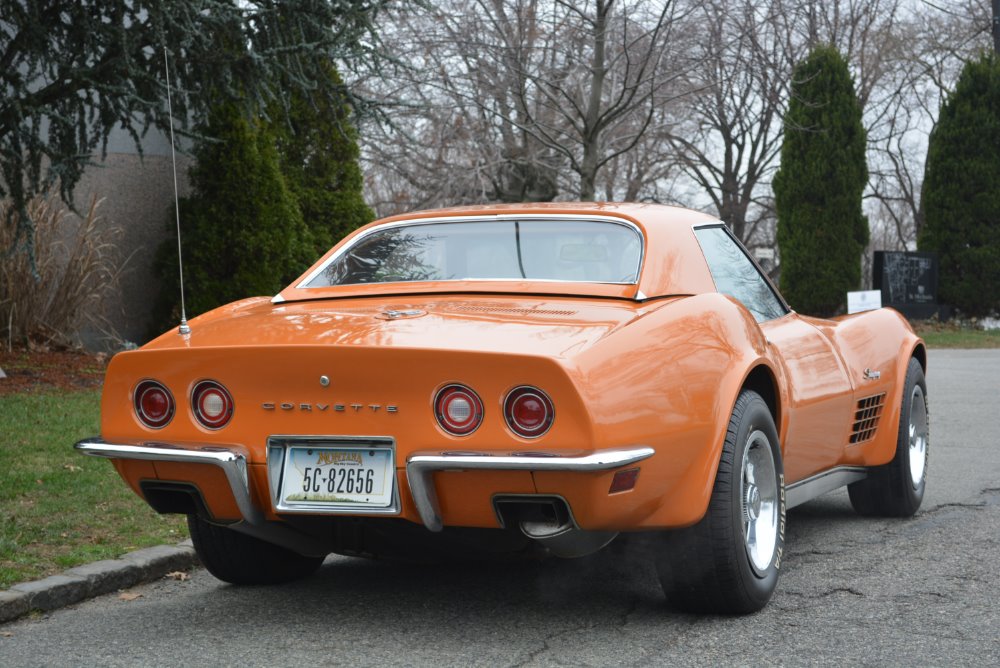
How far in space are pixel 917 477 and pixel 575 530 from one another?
10.2 ft

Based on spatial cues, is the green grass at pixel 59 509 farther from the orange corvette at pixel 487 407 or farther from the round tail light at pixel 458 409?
the round tail light at pixel 458 409

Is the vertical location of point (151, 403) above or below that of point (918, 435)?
above

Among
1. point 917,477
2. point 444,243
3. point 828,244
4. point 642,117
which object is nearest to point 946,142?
point 828,244

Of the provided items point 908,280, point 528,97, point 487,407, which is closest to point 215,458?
point 487,407

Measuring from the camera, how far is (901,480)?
607 centimetres

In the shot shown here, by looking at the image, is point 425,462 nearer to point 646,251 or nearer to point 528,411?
point 528,411

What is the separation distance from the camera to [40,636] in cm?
428

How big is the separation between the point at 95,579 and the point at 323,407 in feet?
5.12

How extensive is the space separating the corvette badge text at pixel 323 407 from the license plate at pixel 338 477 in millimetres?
121

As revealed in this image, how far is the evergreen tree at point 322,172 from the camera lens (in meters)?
15.5

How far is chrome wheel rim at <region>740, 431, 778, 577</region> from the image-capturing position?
4.43 meters

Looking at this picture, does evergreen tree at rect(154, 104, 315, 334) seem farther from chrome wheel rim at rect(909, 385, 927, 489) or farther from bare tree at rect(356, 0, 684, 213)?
chrome wheel rim at rect(909, 385, 927, 489)

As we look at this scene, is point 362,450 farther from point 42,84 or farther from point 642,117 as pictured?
point 642,117

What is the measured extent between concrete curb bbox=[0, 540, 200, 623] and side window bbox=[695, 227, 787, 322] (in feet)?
8.01
